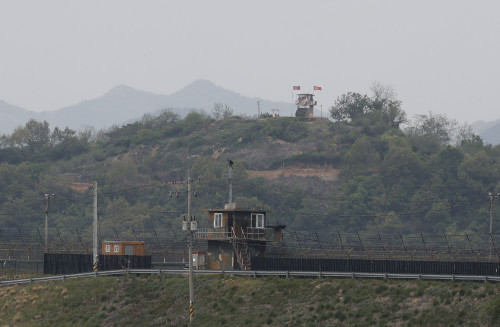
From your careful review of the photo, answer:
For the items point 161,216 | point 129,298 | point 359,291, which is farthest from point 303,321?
point 161,216

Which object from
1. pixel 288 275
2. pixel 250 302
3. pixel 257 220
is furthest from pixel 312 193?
pixel 250 302

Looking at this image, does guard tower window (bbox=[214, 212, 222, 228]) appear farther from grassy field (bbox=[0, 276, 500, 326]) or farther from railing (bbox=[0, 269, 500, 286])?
grassy field (bbox=[0, 276, 500, 326])

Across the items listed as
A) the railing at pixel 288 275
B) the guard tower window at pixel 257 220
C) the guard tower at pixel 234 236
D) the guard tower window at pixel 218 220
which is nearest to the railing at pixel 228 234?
the guard tower at pixel 234 236

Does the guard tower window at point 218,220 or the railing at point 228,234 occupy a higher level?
the guard tower window at point 218,220

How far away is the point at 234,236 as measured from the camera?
7388 centimetres

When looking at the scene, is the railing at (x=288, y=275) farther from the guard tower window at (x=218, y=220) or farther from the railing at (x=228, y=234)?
the guard tower window at (x=218, y=220)

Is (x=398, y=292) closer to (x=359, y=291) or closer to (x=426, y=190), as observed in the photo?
(x=359, y=291)

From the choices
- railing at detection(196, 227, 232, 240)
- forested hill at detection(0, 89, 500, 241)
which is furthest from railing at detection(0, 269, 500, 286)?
forested hill at detection(0, 89, 500, 241)

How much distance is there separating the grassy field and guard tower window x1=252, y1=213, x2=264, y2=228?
11.3m

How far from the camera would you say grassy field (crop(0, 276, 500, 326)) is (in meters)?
51.7

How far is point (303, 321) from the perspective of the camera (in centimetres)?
5441

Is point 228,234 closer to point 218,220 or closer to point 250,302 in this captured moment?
point 218,220

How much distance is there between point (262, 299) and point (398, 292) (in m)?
9.58

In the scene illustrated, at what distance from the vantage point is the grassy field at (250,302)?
2036 inches
